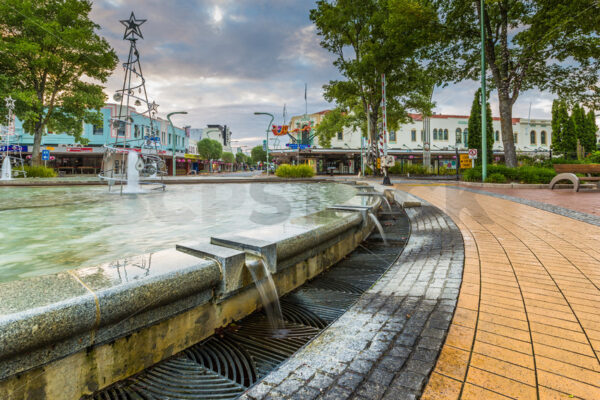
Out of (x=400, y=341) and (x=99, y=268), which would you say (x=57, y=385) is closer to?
(x=99, y=268)

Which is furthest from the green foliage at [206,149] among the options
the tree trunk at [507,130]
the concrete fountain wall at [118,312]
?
the concrete fountain wall at [118,312]

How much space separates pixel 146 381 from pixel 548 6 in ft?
Answer: 66.0

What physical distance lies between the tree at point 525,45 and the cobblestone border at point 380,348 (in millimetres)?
16253

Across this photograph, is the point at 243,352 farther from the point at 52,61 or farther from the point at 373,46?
the point at 52,61

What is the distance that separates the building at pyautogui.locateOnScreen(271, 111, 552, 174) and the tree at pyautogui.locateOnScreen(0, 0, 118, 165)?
25391 millimetres

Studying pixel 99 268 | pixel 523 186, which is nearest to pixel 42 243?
pixel 99 268

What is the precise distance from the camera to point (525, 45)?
618 inches

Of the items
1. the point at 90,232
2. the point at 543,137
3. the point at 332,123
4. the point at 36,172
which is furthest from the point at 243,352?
the point at 543,137

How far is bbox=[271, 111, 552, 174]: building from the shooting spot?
45656mm

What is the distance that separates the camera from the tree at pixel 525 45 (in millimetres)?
13531

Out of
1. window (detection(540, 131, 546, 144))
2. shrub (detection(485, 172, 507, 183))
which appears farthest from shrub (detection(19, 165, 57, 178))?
window (detection(540, 131, 546, 144))

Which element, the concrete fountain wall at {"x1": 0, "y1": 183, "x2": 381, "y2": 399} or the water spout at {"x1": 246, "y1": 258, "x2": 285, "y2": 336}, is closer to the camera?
the concrete fountain wall at {"x1": 0, "y1": 183, "x2": 381, "y2": 399}

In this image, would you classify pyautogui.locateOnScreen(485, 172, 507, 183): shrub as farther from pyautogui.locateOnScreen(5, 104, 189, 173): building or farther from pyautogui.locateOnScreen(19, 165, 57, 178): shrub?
pyautogui.locateOnScreen(5, 104, 189, 173): building

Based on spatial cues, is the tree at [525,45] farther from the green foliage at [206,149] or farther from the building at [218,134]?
the building at [218,134]
